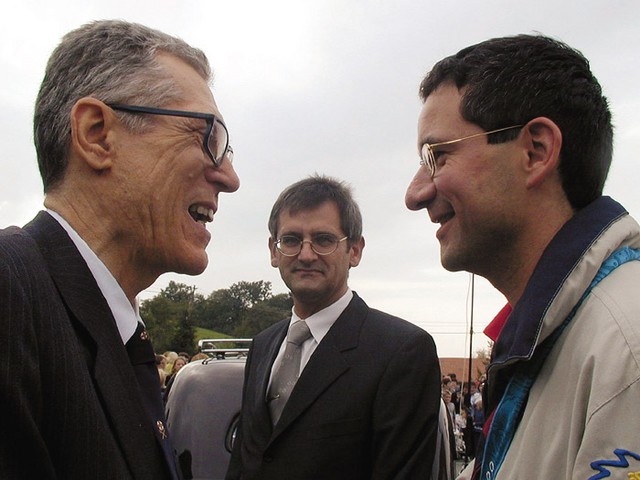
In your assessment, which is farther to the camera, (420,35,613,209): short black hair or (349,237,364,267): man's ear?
(349,237,364,267): man's ear

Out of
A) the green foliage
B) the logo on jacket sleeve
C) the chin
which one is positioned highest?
the green foliage

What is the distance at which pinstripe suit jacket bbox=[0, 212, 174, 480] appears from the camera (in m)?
1.25

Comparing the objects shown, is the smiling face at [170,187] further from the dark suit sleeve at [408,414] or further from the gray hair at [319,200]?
the gray hair at [319,200]

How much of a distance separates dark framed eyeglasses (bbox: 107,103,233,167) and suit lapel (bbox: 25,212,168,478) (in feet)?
1.52

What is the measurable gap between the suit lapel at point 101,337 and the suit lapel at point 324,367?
50.2 inches

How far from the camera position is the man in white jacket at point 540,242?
1.39 m

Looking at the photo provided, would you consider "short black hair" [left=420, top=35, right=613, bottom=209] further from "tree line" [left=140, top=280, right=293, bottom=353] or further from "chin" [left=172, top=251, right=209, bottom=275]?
"tree line" [left=140, top=280, right=293, bottom=353]

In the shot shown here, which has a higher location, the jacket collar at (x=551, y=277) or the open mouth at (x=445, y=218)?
the open mouth at (x=445, y=218)

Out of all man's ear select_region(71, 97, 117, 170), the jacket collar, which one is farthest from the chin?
the jacket collar

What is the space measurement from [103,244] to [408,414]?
1.57m

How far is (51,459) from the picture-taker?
1344mm

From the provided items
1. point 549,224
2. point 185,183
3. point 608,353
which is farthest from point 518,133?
point 185,183

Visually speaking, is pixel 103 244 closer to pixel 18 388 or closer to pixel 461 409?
pixel 18 388

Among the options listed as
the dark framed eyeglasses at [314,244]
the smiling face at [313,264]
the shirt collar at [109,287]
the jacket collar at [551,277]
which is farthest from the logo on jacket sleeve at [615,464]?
the dark framed eyeglasses at [314,244]
